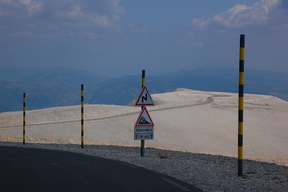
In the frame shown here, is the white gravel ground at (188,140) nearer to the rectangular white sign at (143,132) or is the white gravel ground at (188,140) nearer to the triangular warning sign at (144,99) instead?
the rectangular white sign at (143,132)

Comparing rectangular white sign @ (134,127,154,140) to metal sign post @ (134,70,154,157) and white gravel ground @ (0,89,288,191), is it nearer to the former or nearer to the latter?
metal sign post @ (134,70,154,157)

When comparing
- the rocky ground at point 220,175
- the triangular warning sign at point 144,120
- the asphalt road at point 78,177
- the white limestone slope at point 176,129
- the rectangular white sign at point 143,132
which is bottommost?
the white limestone slope at point 176,129

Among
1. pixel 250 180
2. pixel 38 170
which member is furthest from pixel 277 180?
pixel 38 170

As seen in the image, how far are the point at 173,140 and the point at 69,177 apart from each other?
876 inches

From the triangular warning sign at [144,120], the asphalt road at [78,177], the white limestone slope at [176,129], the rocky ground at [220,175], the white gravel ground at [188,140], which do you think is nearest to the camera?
the asphalt road at [78,177]

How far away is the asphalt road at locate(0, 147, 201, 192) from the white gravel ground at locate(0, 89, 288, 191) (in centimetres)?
73

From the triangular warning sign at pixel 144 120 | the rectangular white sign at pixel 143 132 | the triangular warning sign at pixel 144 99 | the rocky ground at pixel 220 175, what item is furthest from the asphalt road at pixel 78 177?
the triangular warning sign at pixel 144 99

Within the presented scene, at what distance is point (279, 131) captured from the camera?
4084 cm

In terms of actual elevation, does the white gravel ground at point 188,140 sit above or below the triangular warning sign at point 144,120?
below

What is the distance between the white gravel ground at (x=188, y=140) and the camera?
9767 mm

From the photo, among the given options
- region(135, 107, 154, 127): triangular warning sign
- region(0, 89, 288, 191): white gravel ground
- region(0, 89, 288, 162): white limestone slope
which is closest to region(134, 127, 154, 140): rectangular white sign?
region(135, 107, 154, 127): triangular warning sign

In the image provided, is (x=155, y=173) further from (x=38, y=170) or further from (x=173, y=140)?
(x=173, y=140)

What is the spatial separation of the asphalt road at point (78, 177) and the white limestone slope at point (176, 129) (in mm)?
14707

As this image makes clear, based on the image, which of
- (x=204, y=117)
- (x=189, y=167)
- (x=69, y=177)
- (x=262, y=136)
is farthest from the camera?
(x=204, y=117)
